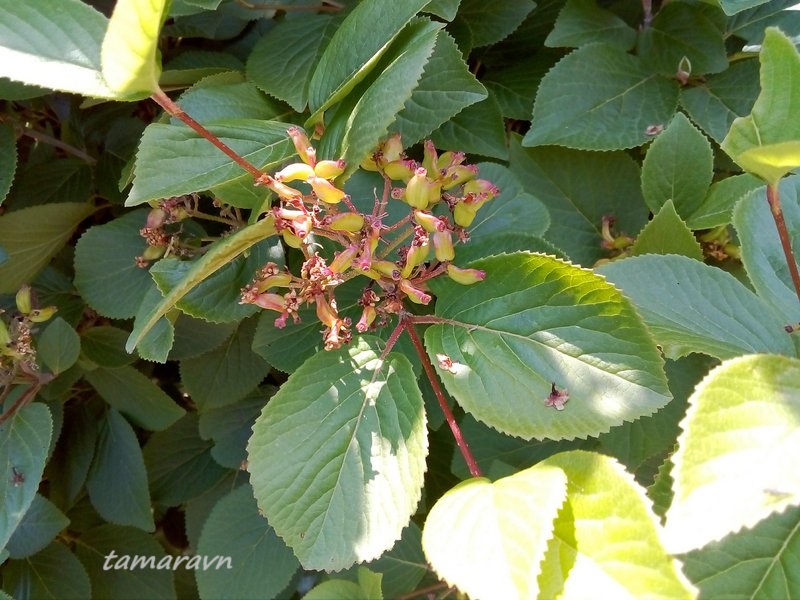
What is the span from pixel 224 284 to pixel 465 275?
1.17 ft

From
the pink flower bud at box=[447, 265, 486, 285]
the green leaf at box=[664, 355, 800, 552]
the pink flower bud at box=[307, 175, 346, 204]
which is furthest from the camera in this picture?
the pink flower bud at box=[447, 265, 486, 285]

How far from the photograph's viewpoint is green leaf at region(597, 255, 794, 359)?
0.79m

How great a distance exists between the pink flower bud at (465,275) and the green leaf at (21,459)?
0.76m

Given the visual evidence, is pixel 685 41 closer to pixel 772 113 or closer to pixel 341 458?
pixel 772 113

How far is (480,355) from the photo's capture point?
2.73ft

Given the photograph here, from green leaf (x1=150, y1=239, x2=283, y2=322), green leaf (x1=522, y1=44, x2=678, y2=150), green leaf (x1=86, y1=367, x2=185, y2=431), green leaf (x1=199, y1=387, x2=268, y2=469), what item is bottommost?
green leaf (x1=199, y1=387, x2=268, y2=469)

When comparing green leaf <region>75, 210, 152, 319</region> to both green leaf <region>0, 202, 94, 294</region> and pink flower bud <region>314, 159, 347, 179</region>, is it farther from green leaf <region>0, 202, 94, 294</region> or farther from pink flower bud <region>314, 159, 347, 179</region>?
pink flower bud <region>314, 159, 347, 179</region>

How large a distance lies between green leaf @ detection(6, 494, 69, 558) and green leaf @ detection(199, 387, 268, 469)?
32 centimetres

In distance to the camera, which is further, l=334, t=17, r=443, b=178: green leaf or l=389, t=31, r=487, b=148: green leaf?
l=389, t=31, r=487, b=148: green leaf

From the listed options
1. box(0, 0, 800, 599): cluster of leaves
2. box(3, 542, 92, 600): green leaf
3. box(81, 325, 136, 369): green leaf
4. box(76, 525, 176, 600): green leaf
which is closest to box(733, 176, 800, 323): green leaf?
box(0, 0, 800, 599): cluster of leaves

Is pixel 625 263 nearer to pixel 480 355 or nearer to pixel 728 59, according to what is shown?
pixel 480 355

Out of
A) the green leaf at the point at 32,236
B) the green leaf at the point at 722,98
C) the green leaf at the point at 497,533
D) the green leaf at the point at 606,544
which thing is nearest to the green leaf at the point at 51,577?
the green leaf at the point at 32,236

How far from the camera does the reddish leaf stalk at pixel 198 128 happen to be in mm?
710

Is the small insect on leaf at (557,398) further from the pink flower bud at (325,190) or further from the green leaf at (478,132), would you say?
the green leaf at (478,132)
